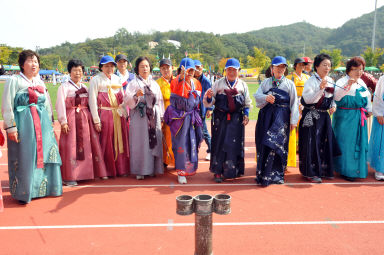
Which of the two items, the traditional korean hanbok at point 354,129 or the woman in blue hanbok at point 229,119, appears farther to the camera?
the traditional korean hanbok at point 354,129

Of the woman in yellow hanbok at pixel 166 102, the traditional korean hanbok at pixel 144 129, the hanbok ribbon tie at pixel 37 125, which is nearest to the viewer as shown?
the hanbok ribbon tie at pixel 37 125

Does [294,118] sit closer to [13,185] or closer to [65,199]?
[65,199]

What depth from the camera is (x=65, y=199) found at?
4.69m

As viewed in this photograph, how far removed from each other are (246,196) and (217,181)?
796 mm

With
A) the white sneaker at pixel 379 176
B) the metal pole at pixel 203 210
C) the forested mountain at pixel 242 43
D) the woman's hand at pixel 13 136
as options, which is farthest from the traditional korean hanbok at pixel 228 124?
the forested mountain at pixel 242 43

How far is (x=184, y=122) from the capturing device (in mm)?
5414

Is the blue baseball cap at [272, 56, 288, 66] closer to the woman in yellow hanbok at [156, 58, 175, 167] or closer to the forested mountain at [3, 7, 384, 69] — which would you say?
the woman in yellow hanbok at [156, 58, 175, 167]

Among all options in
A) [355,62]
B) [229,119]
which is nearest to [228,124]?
[229,119]

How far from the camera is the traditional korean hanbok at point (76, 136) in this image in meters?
5.25

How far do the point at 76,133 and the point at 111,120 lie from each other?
0.62m

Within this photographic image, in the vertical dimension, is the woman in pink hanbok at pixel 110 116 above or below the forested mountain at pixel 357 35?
below

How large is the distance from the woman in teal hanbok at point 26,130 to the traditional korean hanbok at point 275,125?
3365 mm

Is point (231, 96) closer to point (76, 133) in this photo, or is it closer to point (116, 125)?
point (116, 125)

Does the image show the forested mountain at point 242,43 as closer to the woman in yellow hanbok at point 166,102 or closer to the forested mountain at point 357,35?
the forested mountain at point 357,35
